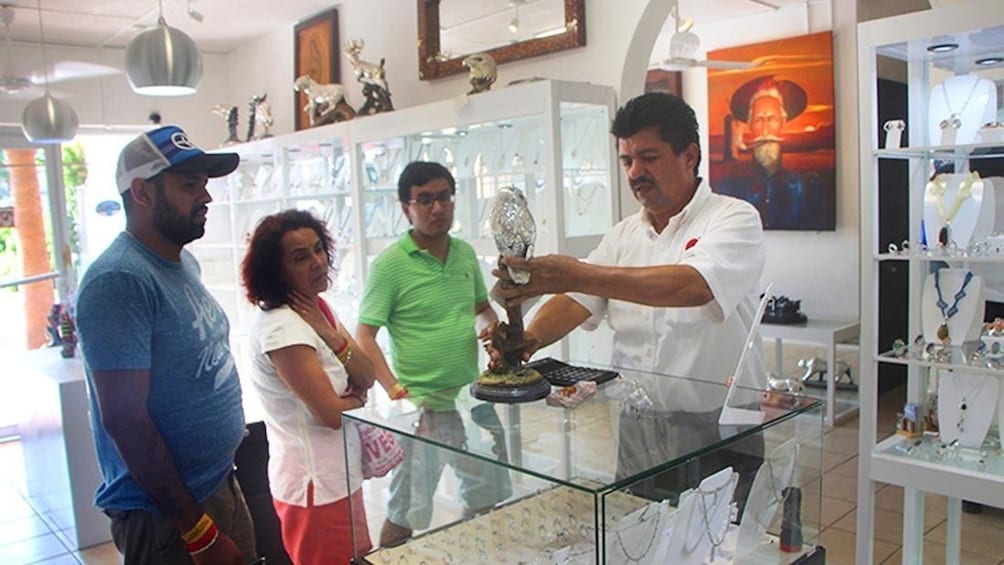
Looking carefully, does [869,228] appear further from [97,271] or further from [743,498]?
[97,271]

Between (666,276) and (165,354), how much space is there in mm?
1100

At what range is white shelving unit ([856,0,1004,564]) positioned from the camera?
2.55m

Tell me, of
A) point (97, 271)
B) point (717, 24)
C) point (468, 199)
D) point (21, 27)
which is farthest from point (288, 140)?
point (717, 24)

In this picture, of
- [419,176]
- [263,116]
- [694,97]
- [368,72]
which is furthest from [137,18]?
[694,97]

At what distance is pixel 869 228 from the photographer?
2838 mm

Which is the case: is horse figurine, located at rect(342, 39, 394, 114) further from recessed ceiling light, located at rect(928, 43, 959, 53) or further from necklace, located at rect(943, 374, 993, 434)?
necklace, located at rect(943, 374, 993, 434)

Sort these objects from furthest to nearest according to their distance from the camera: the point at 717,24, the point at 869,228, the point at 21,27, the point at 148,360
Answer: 1. the point at 717,24
2. the point at 21,27
3. the point at 869,228
4. the point at 148,360

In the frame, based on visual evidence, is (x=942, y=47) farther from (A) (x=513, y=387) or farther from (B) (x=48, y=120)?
(B) (x=48, y=120)

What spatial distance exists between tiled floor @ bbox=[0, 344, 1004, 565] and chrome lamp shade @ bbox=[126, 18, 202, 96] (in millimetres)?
2193

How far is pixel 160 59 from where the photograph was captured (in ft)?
10.7

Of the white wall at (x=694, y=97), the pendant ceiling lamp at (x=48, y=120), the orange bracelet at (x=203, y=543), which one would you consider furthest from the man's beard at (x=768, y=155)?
the orange bracelet at (x=203, y=543)

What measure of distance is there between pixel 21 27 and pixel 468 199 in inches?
147

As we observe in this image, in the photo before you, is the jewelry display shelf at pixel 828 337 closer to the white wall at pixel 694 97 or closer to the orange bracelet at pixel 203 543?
the white wall at pixel 694 97

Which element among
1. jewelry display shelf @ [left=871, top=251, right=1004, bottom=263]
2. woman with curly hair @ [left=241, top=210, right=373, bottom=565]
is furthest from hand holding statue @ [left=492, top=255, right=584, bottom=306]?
jewelry display shelf @ [left=871, top=251, right=1004, bottom=263]
